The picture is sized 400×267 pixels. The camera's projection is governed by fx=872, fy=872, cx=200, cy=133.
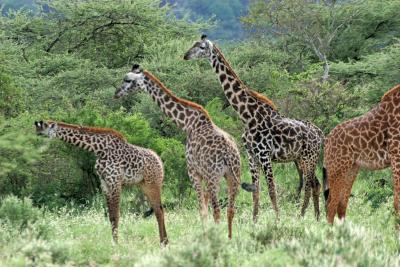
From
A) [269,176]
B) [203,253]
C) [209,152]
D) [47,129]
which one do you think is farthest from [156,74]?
[203,253]

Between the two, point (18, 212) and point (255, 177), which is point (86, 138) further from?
point (255, 177)

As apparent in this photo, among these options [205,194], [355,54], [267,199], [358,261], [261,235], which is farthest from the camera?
[355,54]

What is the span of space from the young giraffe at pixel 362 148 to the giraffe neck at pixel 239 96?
4.76 feet

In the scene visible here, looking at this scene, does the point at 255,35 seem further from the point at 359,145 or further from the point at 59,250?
the point at 59,250

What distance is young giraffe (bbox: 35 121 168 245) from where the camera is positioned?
36.1 ft

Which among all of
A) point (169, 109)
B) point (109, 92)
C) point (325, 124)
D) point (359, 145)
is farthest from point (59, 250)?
point (109, 92)

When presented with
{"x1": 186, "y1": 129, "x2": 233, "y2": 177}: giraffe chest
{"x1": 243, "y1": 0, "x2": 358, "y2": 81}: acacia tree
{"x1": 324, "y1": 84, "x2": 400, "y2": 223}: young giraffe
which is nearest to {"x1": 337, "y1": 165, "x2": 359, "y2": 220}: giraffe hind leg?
{"x1": 324, "y1": 84, "x2": 400, "y2": 223}: young giraffe

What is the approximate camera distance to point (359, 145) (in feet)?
35.9

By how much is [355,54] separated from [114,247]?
86.1 feet

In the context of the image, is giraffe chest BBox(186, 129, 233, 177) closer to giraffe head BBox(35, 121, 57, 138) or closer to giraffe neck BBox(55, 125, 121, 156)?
giraffe neck BBox(55, 125, 121, 156)

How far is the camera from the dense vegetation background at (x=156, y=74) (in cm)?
1620

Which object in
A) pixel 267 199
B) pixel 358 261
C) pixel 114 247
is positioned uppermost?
pixel 358 261

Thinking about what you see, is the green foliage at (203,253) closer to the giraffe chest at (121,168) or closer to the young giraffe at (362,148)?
the giraffe chest at (121,168)

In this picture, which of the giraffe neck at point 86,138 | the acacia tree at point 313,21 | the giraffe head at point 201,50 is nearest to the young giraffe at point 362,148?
the giraffe head at point 201,50
